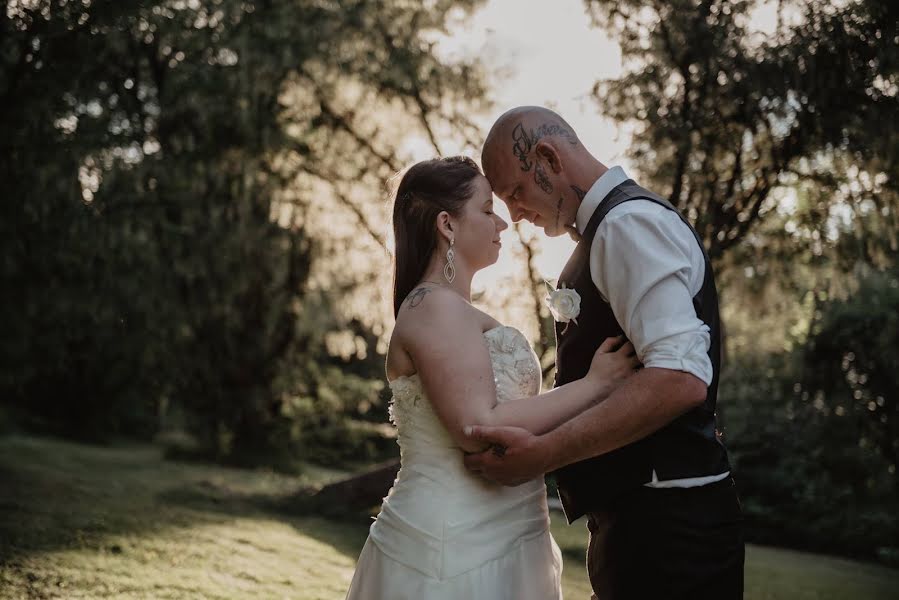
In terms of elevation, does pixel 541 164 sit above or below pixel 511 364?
above

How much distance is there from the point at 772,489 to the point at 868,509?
1246 mm

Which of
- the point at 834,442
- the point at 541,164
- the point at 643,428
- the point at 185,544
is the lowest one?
the point at 185,544

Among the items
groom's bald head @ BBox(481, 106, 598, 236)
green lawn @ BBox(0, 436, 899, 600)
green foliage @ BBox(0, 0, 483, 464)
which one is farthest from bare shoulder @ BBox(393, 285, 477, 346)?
green foliage @ BBox(0, 0, 483, 464)

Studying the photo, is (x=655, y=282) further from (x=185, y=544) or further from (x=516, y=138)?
(x=185, y=544)

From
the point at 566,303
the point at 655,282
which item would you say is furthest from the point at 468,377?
the point at 655,282

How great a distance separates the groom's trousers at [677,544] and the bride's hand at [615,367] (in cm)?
29

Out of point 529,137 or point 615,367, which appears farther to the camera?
point 529,137

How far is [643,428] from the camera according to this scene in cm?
204

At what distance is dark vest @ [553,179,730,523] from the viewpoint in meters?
2.17

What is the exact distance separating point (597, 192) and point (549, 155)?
23cm

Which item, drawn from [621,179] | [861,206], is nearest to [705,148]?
[861,206]

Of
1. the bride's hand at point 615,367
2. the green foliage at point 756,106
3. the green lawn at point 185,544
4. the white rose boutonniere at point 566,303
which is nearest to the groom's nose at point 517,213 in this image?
the white rose boutonniere at point 566,303

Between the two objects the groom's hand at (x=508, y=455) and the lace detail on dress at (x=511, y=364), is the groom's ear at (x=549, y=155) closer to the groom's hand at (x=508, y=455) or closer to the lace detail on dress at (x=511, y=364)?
the lace detail on dress at (x=511, y=364)

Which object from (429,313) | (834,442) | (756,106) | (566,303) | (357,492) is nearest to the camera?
(566,303)
